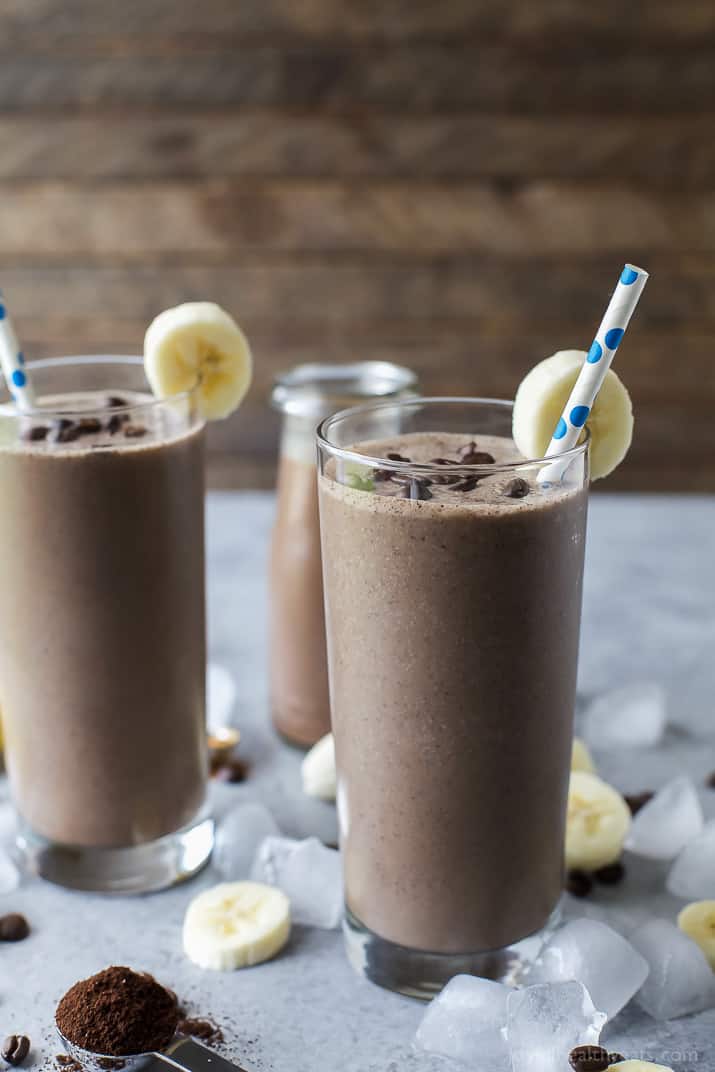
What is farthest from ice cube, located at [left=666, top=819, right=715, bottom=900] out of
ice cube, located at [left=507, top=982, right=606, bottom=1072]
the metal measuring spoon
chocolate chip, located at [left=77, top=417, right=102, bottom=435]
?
chocolate chip, located at [left=77, top=417, right=102, bottom=435]

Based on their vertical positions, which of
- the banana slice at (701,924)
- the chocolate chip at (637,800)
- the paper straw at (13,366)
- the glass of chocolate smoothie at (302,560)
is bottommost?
the chocolate chip at (637,800)

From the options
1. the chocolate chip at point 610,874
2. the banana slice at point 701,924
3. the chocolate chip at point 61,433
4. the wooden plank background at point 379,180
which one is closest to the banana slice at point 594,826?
the chocolate chip at point 610,874

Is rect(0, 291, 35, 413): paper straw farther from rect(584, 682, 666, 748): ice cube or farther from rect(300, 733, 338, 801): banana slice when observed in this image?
rect(584, 682, 666, 748): ice cube

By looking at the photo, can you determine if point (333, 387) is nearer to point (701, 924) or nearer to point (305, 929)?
point (305, 929)

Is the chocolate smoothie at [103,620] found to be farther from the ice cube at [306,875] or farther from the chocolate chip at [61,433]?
the ice cube at [306,875]

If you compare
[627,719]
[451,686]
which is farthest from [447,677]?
[627,719]

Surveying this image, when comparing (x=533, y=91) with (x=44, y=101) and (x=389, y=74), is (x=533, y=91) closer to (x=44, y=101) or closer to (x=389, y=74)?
(x=389, y=74)
